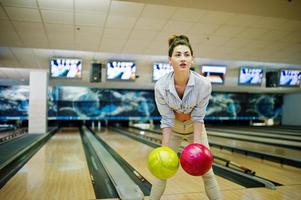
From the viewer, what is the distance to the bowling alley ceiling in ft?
11.6

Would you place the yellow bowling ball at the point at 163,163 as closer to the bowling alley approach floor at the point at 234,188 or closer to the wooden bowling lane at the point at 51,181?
the bowling alley approach floor at the point at 234,188

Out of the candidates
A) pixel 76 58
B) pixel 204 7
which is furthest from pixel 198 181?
pixel 76 58

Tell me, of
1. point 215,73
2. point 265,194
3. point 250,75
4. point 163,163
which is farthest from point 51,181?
point 250,75

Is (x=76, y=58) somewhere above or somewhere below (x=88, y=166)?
above

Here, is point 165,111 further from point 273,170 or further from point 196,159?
point 273,170

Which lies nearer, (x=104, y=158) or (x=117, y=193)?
(x=117, y=193)

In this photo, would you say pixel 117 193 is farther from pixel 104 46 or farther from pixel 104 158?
pixel 104 46

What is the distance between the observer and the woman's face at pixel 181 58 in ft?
5.84

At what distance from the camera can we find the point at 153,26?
15.0ft

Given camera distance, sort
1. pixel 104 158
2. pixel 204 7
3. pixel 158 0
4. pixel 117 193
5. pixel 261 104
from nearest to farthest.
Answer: pixel 117 193
pixel 158 0
pixel 204 7
pixel 104 158
pixel 261 104

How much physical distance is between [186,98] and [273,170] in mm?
2717

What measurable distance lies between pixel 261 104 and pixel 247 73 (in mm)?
7253

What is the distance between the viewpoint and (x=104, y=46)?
582 centimetres

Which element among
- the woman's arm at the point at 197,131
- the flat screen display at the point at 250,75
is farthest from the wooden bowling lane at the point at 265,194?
the flat screen display at the point at 250,75
